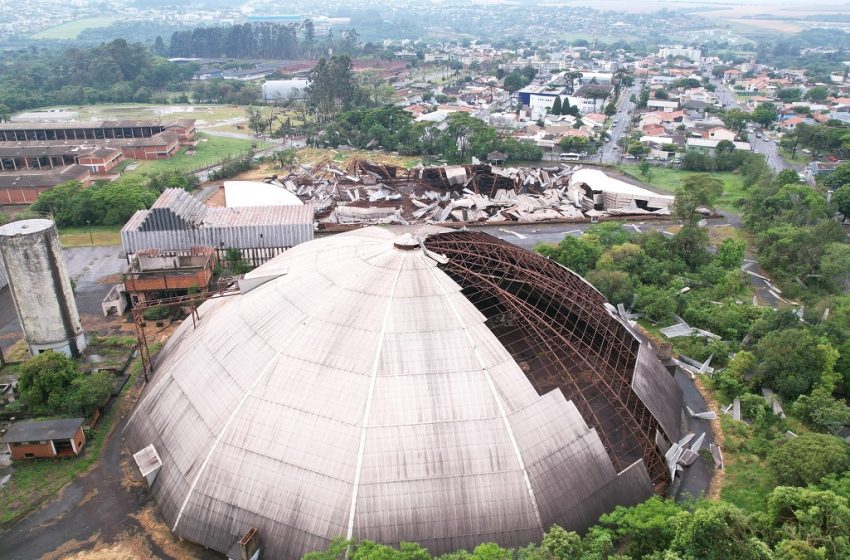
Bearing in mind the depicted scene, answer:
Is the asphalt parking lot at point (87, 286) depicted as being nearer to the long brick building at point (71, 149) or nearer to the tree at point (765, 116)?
the long brick building at point (71, 149)

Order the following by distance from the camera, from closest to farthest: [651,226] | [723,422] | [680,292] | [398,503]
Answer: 1. [398,503]
2. [723,422]
3. [680,292]
4. [651,226]

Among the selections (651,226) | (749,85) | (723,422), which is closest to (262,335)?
(723,422)

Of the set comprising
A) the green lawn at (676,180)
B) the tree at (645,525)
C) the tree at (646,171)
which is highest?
the tree at (645,525)

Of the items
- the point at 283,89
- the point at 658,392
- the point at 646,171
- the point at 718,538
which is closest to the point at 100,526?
the point at 718,538

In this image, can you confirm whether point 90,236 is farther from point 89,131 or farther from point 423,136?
point 423,136

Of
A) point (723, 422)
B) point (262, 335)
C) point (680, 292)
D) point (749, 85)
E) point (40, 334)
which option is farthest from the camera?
point (749, 85)

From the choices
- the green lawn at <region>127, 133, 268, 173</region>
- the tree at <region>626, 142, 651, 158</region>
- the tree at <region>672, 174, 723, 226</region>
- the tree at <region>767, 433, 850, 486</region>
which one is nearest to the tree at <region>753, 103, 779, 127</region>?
the tree at <region>626, 142, 651, 158</region>

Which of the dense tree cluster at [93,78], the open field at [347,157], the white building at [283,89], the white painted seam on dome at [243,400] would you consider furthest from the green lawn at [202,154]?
the white painted seam on dome at [243,400]

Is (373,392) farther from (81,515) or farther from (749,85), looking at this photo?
(749,85)
